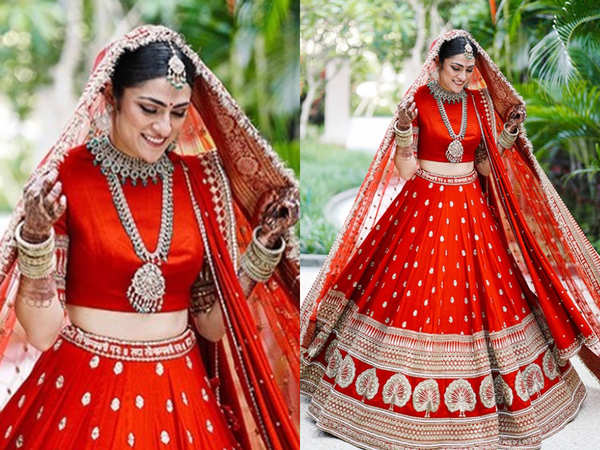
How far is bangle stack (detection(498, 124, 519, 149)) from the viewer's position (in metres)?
3.07

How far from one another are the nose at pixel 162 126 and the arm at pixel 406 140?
147 cm

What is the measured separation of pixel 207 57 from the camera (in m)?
2.20

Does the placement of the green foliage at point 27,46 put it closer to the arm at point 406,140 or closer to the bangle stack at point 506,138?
the arm at point 406,140

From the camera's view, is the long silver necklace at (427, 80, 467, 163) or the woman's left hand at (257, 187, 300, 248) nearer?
the woman's left hand at (257, 187, 300, 248)

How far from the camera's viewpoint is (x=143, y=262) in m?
1.46

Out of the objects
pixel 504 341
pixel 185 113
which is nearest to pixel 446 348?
pixel 504 341

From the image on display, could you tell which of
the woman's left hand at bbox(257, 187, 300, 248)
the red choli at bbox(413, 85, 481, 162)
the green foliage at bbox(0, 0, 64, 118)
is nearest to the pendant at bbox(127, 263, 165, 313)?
the woman's left hand at bbox(257, 187, 300, 248)

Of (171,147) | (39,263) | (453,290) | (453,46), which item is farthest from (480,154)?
(39,263)

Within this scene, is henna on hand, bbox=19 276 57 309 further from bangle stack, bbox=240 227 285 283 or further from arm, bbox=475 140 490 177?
arm, bbox=475 140 490 177

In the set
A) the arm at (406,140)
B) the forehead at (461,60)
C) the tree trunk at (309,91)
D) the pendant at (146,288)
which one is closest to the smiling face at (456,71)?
the forehead at (461,60)

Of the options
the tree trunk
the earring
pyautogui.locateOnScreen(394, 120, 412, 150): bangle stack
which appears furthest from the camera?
the tree trunk

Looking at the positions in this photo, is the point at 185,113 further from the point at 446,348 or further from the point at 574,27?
the point at 574,27

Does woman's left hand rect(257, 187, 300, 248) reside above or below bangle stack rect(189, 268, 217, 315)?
above

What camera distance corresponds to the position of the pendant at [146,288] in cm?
145
